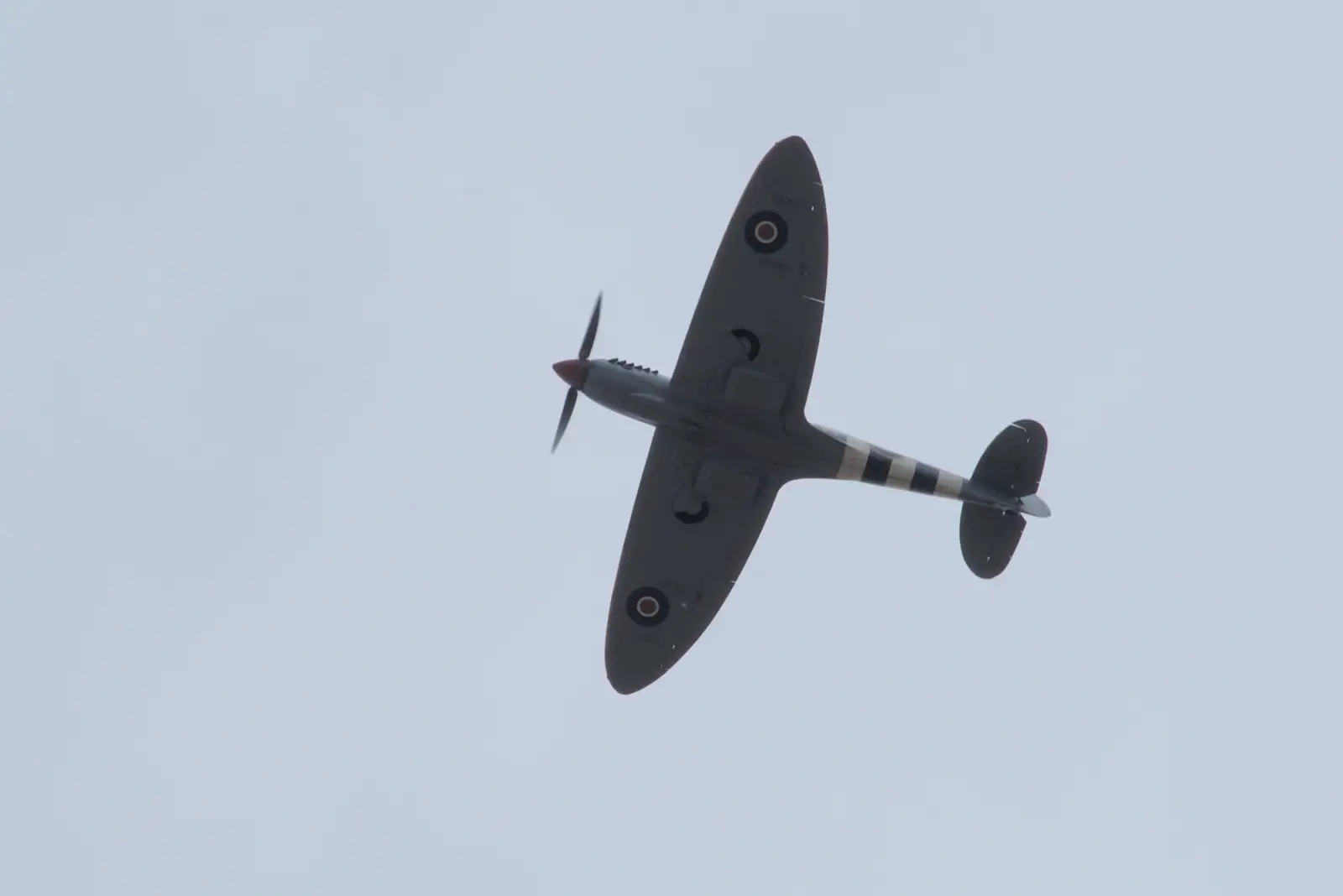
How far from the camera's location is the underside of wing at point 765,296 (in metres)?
22.1

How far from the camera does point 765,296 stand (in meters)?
22.2

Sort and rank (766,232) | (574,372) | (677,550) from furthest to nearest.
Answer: (677,550) → (574,372) → (766,232)

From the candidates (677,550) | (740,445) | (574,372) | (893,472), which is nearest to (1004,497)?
(893,472)

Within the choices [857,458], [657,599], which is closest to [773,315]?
[857,458]

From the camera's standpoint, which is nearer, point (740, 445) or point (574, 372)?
point (574, 372)

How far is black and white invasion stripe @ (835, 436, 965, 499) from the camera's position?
23484 mm

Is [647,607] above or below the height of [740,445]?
below

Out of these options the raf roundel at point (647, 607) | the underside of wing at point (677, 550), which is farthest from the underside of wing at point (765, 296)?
the raf roundel at point (647, 607)

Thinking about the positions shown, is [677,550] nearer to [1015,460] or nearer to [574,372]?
[574,372]

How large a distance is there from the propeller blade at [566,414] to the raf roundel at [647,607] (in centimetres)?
245

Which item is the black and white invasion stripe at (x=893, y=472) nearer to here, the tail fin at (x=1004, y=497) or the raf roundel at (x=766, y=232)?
the tail fin at (x=1004, y=497)

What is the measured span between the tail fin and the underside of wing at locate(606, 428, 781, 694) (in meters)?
2.98

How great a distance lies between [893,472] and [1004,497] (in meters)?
1.63

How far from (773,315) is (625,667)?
18.6ft
